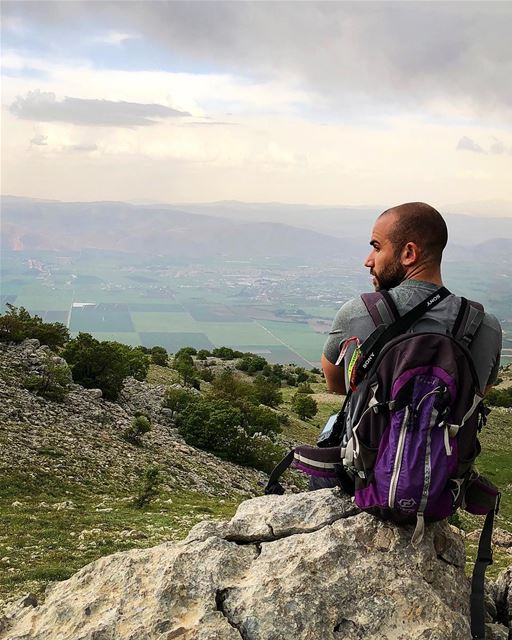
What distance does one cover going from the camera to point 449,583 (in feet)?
18.9

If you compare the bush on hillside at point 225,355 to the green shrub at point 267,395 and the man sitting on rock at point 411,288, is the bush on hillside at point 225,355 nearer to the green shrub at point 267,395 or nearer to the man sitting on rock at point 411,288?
the green shrub at point 267,395

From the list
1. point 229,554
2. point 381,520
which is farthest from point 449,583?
point 229,554

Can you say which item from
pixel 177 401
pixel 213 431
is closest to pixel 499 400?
pixel 177 401

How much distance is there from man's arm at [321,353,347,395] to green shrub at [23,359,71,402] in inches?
952

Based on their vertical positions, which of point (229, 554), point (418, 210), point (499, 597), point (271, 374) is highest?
point (418, 210)

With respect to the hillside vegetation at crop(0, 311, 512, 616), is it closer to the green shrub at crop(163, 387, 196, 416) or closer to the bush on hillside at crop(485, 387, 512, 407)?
the green shrub at crop(163, 387, 196, 416)

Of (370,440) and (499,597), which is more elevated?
(370,440)

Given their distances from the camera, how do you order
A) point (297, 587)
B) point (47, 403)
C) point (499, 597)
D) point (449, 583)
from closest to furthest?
point (297, 587) < point (449, 583) < point (499, 597) < point (47, 403)

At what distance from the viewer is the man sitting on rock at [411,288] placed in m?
5.28

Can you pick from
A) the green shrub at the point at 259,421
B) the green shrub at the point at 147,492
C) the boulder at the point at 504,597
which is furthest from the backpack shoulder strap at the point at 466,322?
the green shrub at the point at 259,421

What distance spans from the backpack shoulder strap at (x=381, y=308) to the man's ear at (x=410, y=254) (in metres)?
0.43

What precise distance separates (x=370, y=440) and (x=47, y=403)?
24289 mm

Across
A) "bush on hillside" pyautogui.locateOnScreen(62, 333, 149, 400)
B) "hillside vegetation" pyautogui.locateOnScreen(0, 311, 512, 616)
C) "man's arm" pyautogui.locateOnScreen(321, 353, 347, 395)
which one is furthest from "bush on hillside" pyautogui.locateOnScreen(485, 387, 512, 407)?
"man's arm" pyautogui.locateOnScreen(321, 353, 347, 395)

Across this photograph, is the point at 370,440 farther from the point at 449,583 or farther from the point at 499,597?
Answer: the point at 499,597
